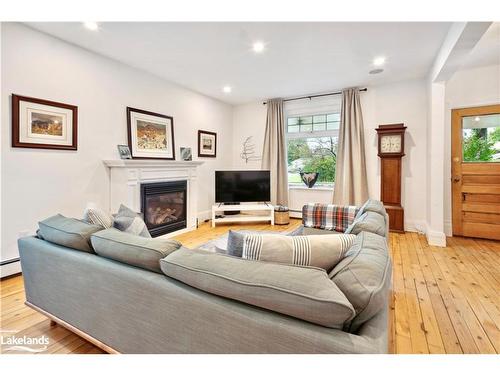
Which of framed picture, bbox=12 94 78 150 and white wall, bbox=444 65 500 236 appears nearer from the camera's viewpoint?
framed picture, bbox=12 94 78 150

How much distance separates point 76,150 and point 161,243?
2.46 meters

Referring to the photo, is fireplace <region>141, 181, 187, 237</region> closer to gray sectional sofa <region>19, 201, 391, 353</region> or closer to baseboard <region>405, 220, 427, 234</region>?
gray sectional sofa <region>19, 201, 391, 353</region>

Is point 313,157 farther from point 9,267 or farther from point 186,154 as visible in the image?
point 9,267

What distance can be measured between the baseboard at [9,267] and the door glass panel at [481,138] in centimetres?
584

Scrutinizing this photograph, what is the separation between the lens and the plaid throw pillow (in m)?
2.78

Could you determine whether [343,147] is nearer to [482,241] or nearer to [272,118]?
[272,118]

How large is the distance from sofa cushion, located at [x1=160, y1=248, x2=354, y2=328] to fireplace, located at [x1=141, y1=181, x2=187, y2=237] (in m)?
2.84

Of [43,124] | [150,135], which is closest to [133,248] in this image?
[43,124]

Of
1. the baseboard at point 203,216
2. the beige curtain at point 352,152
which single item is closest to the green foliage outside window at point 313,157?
the beige curtain at point 352,152

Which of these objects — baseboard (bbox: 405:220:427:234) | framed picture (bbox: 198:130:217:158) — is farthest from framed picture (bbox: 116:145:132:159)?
baseboard (bbox: 405:220:427:234)

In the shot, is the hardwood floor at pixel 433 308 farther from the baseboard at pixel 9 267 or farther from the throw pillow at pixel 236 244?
the throw pillow at pixel 236 244

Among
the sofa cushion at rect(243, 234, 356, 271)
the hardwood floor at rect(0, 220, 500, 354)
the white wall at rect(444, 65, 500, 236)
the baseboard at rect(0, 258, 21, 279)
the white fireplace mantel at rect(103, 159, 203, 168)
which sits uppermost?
the white wall at rect(444, 65, 500, 236)

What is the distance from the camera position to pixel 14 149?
2521mm
